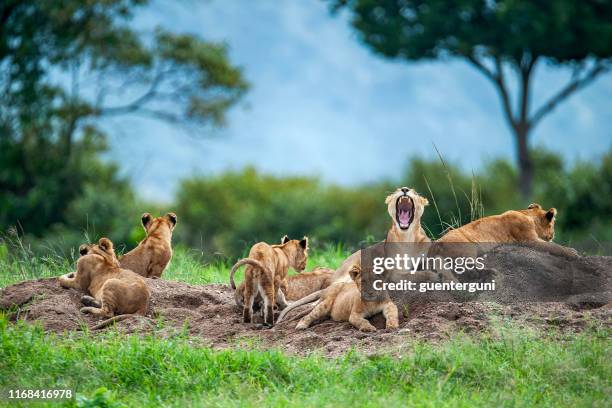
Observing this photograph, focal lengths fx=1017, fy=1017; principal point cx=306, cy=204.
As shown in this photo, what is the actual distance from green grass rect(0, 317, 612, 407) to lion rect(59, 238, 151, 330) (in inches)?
39.9

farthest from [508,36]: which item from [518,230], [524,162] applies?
[518,230]

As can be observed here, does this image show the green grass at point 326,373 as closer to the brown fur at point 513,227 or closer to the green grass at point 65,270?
the brown fur at point 513,227

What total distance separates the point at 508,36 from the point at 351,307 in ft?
71.1

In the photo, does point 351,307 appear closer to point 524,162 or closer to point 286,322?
point 286,322

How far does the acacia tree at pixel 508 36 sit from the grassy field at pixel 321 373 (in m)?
21.4

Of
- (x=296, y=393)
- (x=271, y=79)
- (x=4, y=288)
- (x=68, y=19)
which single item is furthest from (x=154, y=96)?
(x=271, y=79)

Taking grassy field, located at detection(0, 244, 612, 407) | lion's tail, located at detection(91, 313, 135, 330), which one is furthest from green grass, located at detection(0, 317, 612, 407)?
lion's tail, located at detection(91, 313, 135, 330)

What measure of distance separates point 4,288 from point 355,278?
11.3 feet

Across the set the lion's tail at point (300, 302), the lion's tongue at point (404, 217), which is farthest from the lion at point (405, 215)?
the lion's tail at point (300, 302)

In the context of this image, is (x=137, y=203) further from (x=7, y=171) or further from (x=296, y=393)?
(x=296, y=393)

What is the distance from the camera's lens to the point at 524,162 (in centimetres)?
3025

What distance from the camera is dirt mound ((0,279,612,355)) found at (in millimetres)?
8008

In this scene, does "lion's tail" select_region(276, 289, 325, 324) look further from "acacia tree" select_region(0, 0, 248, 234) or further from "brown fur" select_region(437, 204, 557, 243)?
"acacia tree" select_region(0, 0, 248, 234)

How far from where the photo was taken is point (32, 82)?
30.1 m
